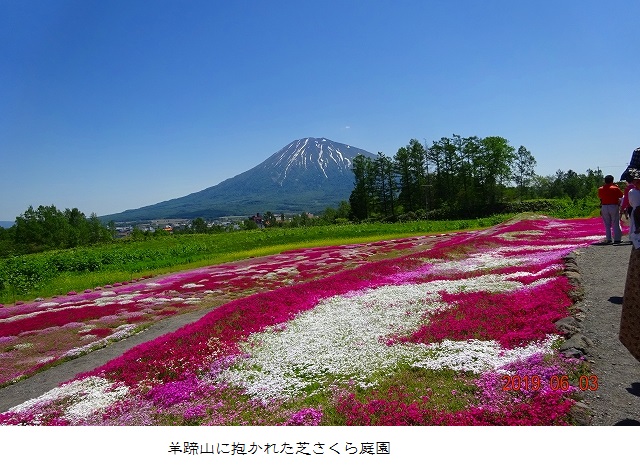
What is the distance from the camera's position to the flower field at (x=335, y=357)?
23.5 ft

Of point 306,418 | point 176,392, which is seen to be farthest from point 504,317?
point 176,392

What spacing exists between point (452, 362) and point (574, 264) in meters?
11.0

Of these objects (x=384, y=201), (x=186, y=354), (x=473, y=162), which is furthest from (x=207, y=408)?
(x=384, y=201)

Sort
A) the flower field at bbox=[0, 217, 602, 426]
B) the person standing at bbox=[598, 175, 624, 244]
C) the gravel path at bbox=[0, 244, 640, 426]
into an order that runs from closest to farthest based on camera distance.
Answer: the gravel path at bbox=[0, 244, 640, 426], the flower field at bbox=[0, 217, 602, 426], the person standing at bbox=[598, 175, 624, 244]

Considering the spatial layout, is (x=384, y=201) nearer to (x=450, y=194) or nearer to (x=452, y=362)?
(x=450, y=194)

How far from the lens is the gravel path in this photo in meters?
6.25

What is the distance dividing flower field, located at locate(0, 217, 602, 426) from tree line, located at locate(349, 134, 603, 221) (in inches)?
2703

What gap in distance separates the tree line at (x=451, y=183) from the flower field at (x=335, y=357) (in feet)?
225

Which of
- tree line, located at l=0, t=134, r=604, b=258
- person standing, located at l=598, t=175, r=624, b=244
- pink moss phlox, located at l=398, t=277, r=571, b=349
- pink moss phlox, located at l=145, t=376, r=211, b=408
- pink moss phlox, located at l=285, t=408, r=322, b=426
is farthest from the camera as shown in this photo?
tree line, located at l=0, t=134, r=604, b=258

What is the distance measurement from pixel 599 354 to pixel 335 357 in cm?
579

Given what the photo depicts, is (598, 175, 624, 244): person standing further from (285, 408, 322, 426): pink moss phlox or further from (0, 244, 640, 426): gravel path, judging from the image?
(285, 408, 322, 426): pink moss phlox

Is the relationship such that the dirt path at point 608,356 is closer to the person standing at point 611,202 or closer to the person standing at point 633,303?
the person standing at point 633,303

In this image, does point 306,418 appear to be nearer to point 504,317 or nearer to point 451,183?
point 504,317

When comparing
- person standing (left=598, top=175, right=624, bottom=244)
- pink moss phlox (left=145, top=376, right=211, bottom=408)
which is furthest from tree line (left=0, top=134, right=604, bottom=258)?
pink moss phlox (left=145, top=376, right=211, bottom=408)
